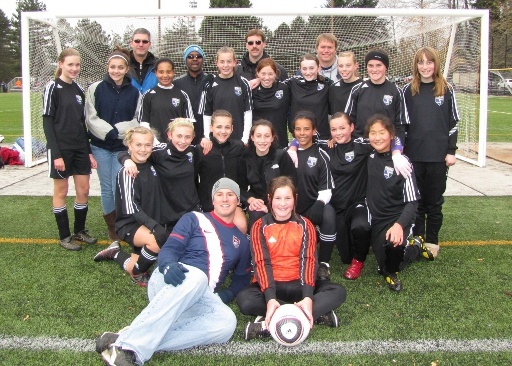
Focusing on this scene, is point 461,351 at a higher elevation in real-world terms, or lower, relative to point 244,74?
lower

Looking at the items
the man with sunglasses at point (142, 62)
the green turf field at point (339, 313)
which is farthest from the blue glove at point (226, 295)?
the man with sunglasses at point (142, 62)

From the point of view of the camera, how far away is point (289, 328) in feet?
8.82

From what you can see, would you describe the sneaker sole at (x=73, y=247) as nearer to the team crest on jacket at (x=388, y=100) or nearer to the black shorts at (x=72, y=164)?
the black shorts at (x=72, y=164)

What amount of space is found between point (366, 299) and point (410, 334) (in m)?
0.56

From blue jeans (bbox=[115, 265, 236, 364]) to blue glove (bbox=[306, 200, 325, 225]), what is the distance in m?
1.21

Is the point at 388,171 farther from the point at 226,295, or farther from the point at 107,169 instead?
the point at 107,169

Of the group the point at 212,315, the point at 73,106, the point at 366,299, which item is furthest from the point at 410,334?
the point at 73,106

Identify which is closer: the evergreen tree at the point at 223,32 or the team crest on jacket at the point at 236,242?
the team crest on jacket at the point at 236,242

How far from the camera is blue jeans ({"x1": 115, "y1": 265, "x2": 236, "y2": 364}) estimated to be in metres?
2.48

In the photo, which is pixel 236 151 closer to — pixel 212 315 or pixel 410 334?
pixel 212 315

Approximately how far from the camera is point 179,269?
8.59 ft

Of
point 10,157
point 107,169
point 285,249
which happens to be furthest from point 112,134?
point 10,157

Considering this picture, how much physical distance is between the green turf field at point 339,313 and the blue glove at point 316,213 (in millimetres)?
475

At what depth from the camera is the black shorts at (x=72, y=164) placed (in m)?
4.26
